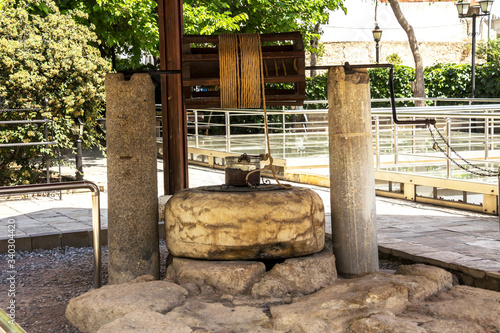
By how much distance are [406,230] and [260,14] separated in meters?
11.7

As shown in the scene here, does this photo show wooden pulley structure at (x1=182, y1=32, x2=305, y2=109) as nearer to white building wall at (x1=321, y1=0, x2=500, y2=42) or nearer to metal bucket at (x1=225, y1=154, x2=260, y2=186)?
metal bucket at (x1=225, y1=154, x2=260, y2=186)

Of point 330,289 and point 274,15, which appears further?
point 274,15

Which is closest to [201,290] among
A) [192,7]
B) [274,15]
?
[192,7]

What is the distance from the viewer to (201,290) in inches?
169

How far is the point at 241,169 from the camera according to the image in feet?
15.8

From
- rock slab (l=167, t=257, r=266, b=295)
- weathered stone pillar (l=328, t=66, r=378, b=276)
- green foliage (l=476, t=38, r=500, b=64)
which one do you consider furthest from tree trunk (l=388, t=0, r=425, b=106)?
rock slab (l=167, t=257, r=266, b=295)

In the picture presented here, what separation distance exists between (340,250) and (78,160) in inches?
264

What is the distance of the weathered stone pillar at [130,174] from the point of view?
4.70 m

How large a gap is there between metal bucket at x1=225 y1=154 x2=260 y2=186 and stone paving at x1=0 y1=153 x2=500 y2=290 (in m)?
1.51

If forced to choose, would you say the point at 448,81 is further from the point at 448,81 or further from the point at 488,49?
the point at 488,49

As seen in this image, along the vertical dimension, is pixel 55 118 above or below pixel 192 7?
below

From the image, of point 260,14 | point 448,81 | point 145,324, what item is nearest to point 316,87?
point 448,81

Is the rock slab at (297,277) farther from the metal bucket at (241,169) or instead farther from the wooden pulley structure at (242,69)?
the wooden pulley structure at (242,69)

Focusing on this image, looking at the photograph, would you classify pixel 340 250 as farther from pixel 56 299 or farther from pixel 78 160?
pixel 78 160
